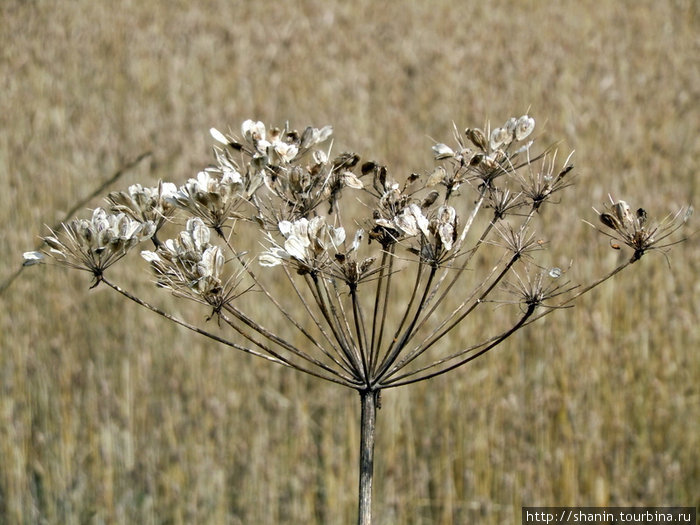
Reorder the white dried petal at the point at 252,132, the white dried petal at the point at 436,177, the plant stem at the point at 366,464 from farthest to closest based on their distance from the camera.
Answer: the white dried petal at the point at 252,132 → the white dried petal at the point at 436,177 → the plant stem at the point at 366,464

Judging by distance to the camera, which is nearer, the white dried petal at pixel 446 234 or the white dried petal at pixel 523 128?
the white dried petal at pixel 446 234

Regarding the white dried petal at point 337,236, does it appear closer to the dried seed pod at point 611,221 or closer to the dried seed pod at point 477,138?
the dried seed pod at point 477,138

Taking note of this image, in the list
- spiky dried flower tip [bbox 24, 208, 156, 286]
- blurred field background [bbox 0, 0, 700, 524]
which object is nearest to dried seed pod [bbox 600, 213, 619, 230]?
spiky dried flower tip [bbox 24, 208, 156, 286]

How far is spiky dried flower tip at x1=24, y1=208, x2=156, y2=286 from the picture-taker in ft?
3.32

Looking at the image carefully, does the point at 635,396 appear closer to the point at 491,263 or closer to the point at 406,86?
the point at 491,263

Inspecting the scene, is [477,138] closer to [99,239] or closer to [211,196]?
[211,196]

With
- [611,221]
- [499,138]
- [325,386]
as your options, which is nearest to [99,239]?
[499,138]

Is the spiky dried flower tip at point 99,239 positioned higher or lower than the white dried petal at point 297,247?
higher

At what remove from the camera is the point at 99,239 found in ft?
3.33

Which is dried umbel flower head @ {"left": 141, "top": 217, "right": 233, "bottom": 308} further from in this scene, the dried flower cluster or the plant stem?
the plant stem

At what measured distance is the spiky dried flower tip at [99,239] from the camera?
1013 millimetres

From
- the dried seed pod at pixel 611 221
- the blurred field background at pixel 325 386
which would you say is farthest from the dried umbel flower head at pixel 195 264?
the blurred field background at pixel 325 386

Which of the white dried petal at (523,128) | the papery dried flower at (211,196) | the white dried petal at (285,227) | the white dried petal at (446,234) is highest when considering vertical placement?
the white dried petal at (523,128)

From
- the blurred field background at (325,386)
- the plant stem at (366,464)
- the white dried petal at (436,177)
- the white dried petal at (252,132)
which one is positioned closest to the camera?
the plant stem at (366,464)
